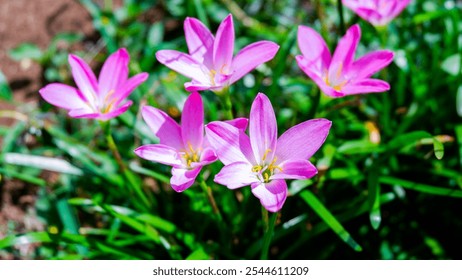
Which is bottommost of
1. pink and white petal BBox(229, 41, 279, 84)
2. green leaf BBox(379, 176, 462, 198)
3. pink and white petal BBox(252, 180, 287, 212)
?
green leaf BBox(379, 176, 462, 198)

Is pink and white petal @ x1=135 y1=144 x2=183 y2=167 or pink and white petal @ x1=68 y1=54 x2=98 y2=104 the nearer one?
pink and white petal @ x1=135 y1=144 x2=183 y2=167

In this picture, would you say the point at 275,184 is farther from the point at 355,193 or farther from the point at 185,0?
the point at 185,0

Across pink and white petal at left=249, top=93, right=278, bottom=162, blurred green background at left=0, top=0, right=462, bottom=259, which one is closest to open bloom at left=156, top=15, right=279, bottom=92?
pink and white petal at left=249, top=93, right=278, bottom=162

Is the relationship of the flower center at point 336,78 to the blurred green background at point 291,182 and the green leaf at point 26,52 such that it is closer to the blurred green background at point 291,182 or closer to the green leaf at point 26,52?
the blurred green background at point 291,182

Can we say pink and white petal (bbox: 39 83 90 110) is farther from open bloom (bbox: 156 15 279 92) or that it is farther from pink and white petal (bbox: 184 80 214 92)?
pink and white petal (bbox: 184 80 214 92)

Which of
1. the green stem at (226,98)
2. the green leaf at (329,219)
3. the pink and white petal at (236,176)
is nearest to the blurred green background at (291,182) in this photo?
→ the green leaf at (329,219)
